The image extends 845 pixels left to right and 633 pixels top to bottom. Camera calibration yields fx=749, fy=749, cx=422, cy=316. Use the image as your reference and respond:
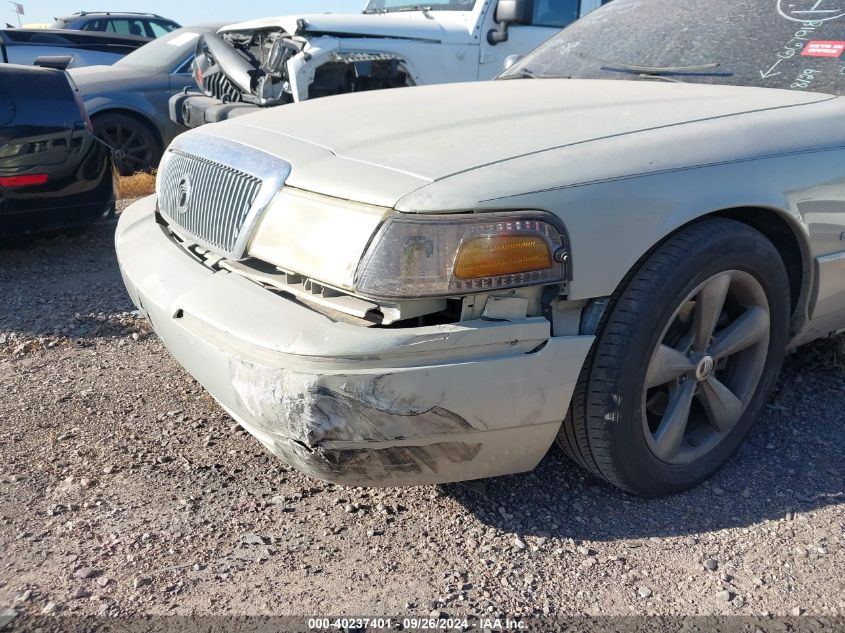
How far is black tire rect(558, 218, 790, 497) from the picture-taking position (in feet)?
6.96

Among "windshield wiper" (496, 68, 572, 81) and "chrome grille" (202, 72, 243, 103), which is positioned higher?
"windshield wiper" (496, 68, 572, 81)

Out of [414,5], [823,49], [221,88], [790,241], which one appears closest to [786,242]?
[790,241]

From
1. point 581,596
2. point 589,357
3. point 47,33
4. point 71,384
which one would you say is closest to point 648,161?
point 589,357

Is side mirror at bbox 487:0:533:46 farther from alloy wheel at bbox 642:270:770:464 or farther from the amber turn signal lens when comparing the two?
the amber turn signal lens

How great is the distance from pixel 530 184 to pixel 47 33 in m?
12.5

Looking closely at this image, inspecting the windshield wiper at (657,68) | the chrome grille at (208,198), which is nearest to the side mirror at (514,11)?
the windshield wiper at (657,68)

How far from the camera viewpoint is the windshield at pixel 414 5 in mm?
6520

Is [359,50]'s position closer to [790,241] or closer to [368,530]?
[790,241]

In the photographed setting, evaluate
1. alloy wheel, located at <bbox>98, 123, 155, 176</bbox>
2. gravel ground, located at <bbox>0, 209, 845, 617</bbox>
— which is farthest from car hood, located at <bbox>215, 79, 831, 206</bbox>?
alloy wheel, located at <bbox>98, 123, 155, 176</bbox>

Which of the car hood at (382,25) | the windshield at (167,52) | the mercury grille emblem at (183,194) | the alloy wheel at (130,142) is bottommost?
the alloy wheel at (130,142)

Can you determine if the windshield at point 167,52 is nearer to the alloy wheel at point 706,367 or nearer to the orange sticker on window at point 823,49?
the orange sticker on window at point 823,49

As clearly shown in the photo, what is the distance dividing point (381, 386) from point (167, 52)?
24.0ft

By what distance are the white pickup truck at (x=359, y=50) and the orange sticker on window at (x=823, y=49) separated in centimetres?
320

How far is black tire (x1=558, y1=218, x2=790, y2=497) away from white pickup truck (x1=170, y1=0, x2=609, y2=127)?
399 centimetres
